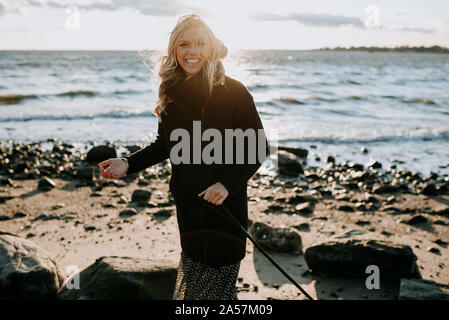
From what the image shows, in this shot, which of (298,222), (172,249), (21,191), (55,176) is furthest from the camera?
(55,176)

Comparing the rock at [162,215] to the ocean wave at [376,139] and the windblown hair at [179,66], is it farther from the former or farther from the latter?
the ocean wave at [376,139]

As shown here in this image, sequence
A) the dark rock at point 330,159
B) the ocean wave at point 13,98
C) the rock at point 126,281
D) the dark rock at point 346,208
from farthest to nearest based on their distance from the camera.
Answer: the ocean wave at point 13,98 → the dark rock at point 330,159 → the dark rock at point 346,208 → the rock at point 126,281

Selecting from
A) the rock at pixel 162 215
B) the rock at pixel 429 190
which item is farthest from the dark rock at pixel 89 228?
the rock at pixel 429 190

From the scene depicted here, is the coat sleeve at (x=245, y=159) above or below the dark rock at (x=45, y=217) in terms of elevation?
above

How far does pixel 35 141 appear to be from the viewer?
11.3m

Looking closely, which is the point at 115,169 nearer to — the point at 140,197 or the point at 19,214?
the point at 140,197

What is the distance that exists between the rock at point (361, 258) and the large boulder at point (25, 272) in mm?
2744

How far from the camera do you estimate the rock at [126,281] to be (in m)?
3.44

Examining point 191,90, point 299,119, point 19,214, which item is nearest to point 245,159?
point 191,90

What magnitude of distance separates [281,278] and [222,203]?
2.35 meters

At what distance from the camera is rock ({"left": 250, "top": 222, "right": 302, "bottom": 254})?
4707 mm

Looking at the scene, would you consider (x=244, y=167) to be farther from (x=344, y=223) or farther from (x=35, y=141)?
(x=35, y=141)

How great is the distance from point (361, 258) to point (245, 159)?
2544 mm
